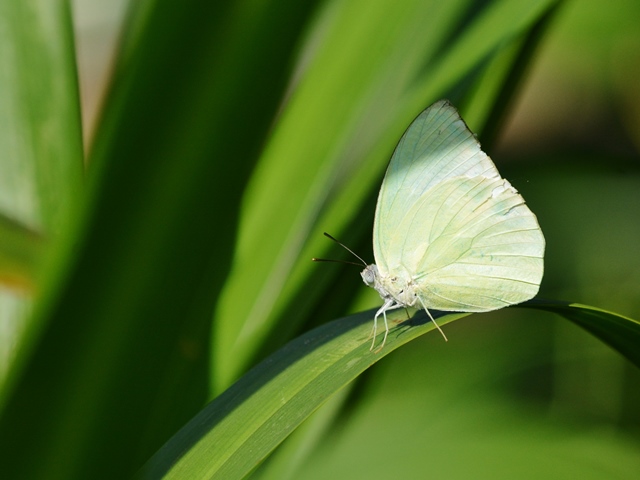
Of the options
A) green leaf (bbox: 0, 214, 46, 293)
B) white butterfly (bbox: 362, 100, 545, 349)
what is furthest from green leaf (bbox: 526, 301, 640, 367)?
green leaf (bbox: 0, 214, 46, 293)

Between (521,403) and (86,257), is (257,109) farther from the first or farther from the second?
(521,403)

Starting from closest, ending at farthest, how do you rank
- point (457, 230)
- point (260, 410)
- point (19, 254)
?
1. point (260, 410)
2. point (19, 254)
3. point (457, 230)

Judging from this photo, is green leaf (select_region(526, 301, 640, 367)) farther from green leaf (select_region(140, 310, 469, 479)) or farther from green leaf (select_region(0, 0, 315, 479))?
green leaf (select_region(0, 0, 315, 479))

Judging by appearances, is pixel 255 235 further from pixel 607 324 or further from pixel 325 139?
pixel 607 324

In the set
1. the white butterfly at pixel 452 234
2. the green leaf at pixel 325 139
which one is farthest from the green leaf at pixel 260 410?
the white butterfly at pixel 452 234

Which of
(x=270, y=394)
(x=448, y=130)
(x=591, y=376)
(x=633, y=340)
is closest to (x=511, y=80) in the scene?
(x=448, y=130)

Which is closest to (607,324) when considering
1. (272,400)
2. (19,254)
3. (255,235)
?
(272,400)
